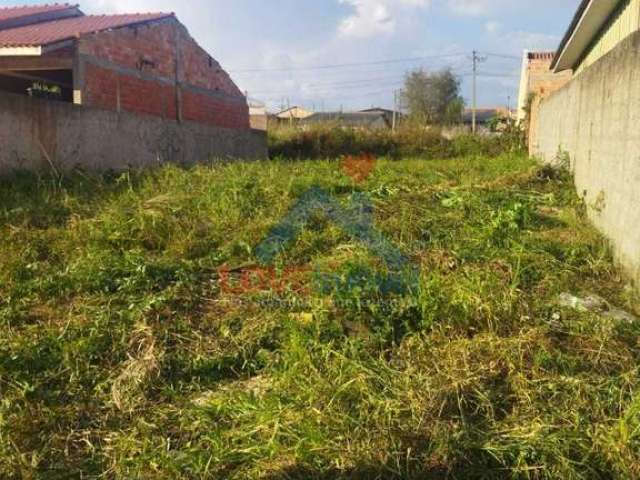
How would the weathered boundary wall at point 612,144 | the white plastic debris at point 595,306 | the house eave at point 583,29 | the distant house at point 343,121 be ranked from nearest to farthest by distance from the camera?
1. the white plastic debris at point 595,306
2. the weathered boundary wall at point 612,144
3. the house eave at point 583,29
4. the distant house at point 343,121

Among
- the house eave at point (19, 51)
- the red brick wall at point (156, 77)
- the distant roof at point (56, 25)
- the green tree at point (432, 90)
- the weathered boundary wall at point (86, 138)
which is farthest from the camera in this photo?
the green tree at point (432, 90)

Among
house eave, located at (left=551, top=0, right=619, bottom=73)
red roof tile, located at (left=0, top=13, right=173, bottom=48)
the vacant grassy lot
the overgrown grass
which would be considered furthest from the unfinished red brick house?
house eave, located at (left=551, top=0, right=619, bottom=73)

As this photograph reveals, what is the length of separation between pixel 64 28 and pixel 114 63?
1352 millimetres

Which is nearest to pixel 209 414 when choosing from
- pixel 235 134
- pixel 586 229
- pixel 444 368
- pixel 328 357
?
pixel 328 357

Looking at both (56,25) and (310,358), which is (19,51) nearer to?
(56,25)

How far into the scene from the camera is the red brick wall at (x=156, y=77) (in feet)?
35.6

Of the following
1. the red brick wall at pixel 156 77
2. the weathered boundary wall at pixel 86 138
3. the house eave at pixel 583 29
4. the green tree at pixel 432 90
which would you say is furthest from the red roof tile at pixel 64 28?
the green tree at pixel 432 90

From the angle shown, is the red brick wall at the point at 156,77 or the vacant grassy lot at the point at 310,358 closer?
the vacant grassy lot at the point at 310,358

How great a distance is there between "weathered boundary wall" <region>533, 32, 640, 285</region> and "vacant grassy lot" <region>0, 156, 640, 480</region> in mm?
313

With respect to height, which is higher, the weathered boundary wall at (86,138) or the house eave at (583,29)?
the house eave at (583,29)

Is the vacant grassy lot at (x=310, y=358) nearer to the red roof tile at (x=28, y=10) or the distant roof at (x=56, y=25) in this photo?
the distant roof at (x=56, y=25)

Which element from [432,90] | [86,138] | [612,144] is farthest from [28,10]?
[432,90]

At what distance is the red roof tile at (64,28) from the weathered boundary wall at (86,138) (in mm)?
1938

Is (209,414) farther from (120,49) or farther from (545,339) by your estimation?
(120,49)
